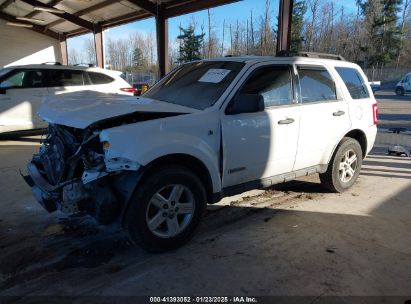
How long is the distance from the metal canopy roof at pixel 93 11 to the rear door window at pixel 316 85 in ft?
21.9

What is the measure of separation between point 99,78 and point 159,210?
25.2 feet

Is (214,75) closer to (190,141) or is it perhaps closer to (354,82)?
(190,141)

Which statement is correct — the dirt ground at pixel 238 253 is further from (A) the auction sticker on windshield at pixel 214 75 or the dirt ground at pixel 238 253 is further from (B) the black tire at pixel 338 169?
(A) the auction sticker on windshield at pixel 214 75

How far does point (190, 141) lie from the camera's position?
3.47 m

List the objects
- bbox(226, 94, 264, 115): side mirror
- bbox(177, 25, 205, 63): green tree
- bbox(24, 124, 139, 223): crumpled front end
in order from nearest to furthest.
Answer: bbox(24, 124, 139, 223): crumpled front end < bbox(226, 94, 264, 115): side mirror < bbox(177, 25, 205, 63): green tree

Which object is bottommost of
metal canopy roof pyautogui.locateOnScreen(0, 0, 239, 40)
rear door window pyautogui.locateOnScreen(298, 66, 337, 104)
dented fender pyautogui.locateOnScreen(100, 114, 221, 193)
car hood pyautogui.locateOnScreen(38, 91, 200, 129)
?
dented fender pyautogui.locateOnScreen(100, 114, 221, 193)

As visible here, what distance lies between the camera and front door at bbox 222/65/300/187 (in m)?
3.87

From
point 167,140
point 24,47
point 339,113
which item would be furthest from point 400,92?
point 167,140

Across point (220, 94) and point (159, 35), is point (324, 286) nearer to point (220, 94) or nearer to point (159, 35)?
point (220, 94)

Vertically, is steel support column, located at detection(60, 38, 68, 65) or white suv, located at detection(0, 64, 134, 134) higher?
steel support column, located at detection(60, 38, 68, 65)

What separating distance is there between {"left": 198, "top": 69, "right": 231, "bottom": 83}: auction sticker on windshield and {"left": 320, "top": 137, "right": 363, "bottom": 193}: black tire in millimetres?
2135

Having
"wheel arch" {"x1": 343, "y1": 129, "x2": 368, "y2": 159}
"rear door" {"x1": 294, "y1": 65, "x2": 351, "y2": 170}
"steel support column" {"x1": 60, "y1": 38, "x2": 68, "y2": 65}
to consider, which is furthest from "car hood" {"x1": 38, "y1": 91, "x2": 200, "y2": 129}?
"steel support column" {"x1": 60, "y1": 38, "x2": 68, "y2": 65}

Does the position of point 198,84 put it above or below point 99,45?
below

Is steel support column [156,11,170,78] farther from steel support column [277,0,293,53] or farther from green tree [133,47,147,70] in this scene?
green tree [133,47,147,70]
